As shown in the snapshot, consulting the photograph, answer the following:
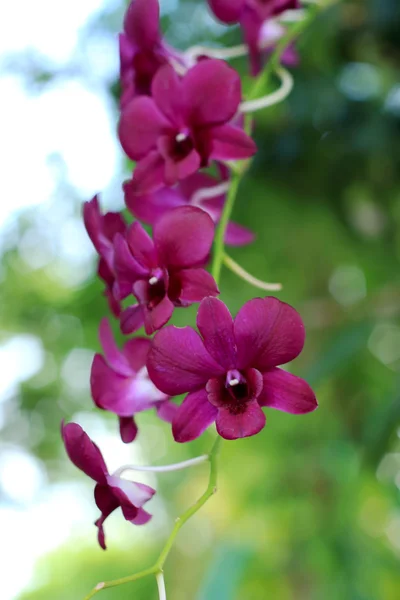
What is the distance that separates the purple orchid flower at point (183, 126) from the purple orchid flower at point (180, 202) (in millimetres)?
17

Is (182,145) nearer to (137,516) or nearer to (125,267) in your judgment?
(125,267)

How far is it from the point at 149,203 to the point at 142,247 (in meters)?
0.08

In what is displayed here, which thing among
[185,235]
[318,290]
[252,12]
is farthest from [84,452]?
[318,290]

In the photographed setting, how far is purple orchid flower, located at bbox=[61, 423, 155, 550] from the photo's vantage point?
327 millimetres

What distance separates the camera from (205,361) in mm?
315

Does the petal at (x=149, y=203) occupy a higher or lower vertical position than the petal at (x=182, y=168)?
lower

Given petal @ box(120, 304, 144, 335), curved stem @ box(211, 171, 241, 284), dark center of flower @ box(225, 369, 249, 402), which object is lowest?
petal @ box(120, 304, 144, 335)

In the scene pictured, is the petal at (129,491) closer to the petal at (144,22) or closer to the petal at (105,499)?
the petal at (105,499)

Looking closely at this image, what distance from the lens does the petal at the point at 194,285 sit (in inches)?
12.9

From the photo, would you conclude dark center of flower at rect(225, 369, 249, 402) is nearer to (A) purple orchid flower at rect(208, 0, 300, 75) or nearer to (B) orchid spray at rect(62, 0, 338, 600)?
(B) orchid spray at rect(62, 0, 338, 600)

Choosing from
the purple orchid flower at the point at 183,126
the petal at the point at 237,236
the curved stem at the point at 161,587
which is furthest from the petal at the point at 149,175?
the curved stem at the point at 161,587

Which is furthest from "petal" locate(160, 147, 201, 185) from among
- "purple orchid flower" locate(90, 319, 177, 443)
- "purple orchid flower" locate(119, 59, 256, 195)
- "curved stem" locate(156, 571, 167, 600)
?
"curved stem" locate(156, 571, 167, 600)

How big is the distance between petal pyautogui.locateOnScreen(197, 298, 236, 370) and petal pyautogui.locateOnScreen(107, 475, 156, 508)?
8cm

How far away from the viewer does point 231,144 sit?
0.40 m
